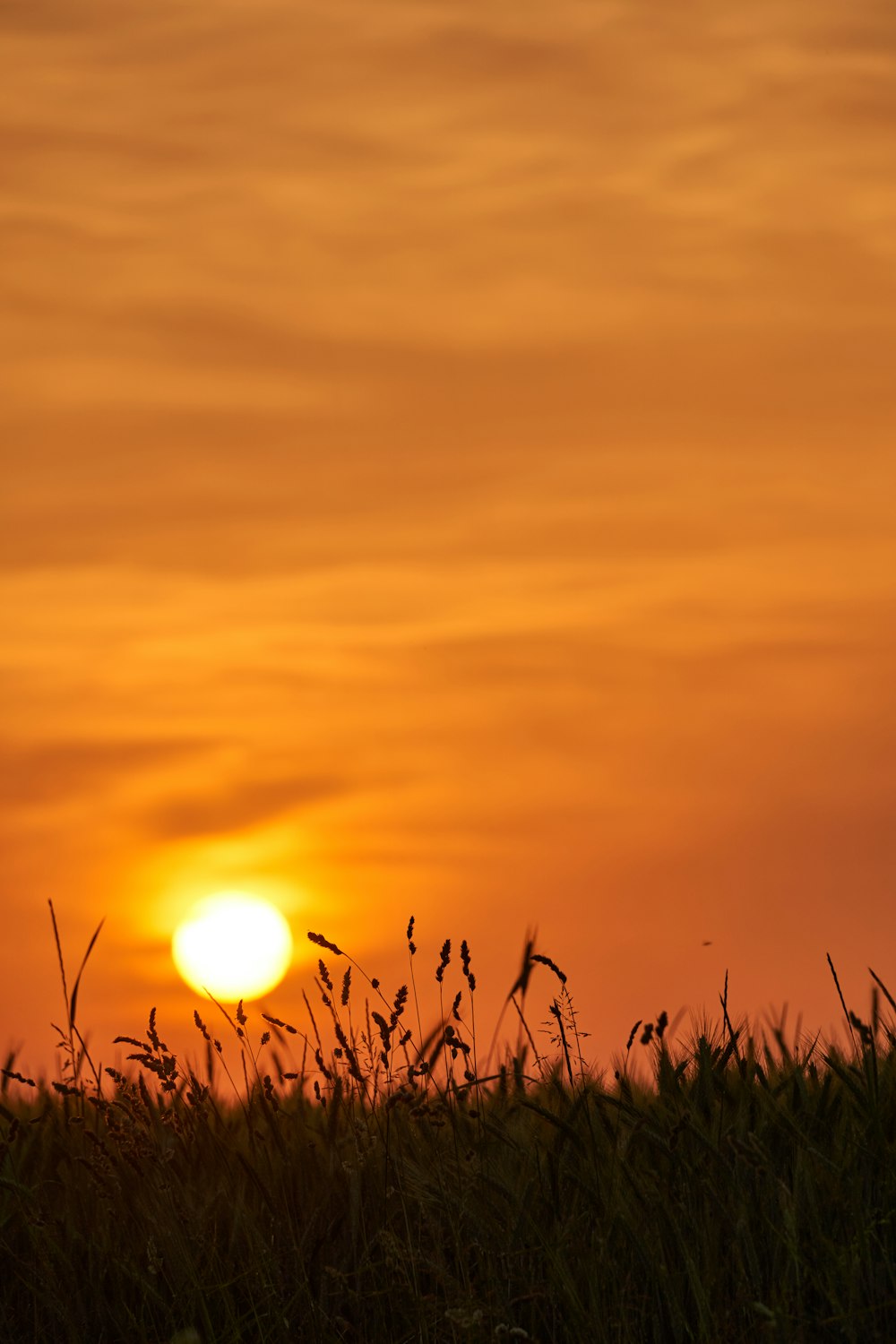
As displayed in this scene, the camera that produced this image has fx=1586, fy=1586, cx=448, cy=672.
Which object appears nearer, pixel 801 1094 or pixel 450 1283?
pixel 450 1283

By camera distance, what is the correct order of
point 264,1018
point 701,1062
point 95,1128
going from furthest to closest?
point 95,1128 → point 264,1018 → point 701,1062

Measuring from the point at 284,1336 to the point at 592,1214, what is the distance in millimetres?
851

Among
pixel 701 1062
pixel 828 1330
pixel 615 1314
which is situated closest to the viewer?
pixel 828 1330

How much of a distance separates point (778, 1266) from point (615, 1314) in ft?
1.35

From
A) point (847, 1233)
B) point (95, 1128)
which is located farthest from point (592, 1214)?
point (95, 1128)

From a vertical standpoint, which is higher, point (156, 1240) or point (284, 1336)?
point (156, 1240)

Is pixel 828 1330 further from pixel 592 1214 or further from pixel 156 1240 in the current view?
pixel 156 1240

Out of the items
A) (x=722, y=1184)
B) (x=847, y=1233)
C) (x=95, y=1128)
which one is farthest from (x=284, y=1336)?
(x=95, y=1128)

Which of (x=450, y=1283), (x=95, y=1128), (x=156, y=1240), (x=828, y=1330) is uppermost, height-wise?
(x=95, y=1128)

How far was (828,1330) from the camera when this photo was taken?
3.58 metres

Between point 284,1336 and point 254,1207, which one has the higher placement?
point 254,1207

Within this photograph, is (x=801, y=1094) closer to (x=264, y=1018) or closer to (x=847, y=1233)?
(x=847, y=1233)

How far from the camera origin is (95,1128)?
570cm

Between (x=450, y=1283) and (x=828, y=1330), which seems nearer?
(x=828, y=1330)
